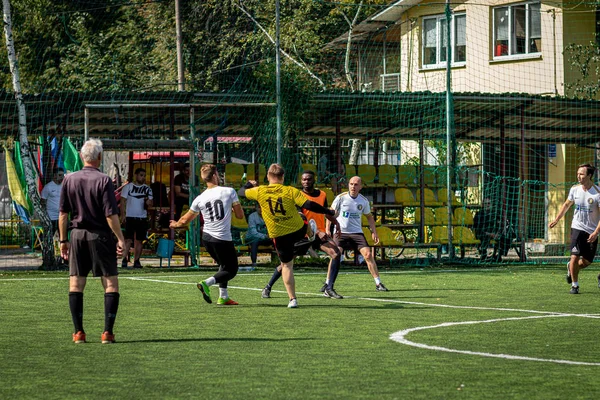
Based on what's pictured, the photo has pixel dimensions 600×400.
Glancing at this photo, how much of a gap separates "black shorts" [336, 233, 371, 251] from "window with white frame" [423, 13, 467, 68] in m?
18.2

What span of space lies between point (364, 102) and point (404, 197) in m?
2.80

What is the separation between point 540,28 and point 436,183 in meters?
8.08

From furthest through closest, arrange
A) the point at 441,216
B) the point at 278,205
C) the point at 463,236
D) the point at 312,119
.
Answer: the point at 312,119
the point at 441,216
the point at 463,236
the point at 278,205

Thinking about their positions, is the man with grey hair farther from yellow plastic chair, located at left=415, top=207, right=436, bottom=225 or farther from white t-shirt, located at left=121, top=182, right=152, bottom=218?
yellow plastic chair, located at left=415, top=207, right=436, bottom=225

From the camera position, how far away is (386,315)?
13.2 metres

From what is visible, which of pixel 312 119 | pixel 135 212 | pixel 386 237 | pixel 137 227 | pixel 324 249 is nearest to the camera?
pixel 324 249

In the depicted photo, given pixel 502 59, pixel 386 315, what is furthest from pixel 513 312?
pixel 502 59

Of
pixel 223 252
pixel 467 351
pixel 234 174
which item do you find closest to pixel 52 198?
pixel 234 174

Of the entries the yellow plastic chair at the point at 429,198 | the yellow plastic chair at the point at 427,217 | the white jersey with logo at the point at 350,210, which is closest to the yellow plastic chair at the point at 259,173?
the yellow plastic chair at the point at 427,217

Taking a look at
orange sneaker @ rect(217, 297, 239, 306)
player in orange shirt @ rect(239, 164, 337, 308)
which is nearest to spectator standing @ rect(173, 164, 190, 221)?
orange sneaker @ rect(217, 297, 239, 306)

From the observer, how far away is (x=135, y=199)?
22719 millimetres

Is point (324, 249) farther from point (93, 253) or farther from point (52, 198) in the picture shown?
point (52, 198)

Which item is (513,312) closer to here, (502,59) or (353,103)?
(353,103)

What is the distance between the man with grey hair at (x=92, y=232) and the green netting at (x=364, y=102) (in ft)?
35.9
